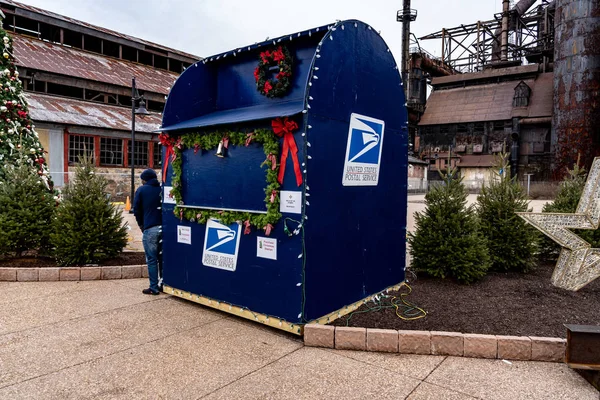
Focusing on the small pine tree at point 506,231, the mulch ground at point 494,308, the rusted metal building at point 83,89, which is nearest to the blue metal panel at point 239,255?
the mulch ground at point 494,308

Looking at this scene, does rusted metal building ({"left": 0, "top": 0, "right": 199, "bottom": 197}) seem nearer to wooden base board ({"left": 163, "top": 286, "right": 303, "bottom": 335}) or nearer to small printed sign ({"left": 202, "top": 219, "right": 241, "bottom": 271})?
wooden base board ({"left": 163, "top": 286, "right": 303, "bottom": 335})

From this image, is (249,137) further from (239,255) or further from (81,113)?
(81,113)

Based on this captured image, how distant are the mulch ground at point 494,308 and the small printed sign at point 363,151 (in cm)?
188

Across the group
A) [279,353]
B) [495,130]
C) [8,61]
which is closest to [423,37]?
[495,130]

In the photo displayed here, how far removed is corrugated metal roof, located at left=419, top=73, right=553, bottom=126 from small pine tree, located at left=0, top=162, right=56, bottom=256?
44168 mm

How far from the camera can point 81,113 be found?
27.3 metres

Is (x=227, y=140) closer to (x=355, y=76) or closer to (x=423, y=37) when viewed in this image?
(x=355, y=76)

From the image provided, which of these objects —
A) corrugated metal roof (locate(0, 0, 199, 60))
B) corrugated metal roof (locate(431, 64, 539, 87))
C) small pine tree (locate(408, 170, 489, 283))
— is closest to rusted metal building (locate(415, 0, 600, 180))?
corrugated metal roof (locate(431, 64, 539, 87))

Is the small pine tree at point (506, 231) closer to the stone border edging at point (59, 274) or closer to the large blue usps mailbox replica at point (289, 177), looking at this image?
the large blue usps mailbox replica at point (289, 177)

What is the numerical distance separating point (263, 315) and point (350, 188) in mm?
2077

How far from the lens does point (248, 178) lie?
5672 mm

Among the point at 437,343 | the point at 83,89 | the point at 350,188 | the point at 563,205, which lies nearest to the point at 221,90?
the point at 350,188

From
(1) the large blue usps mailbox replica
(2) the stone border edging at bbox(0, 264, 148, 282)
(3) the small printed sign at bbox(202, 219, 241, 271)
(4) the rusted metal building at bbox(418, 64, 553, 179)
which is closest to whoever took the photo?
(1) the large blue usps mailbox replica

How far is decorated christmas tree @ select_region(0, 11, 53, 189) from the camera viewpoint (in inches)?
387
